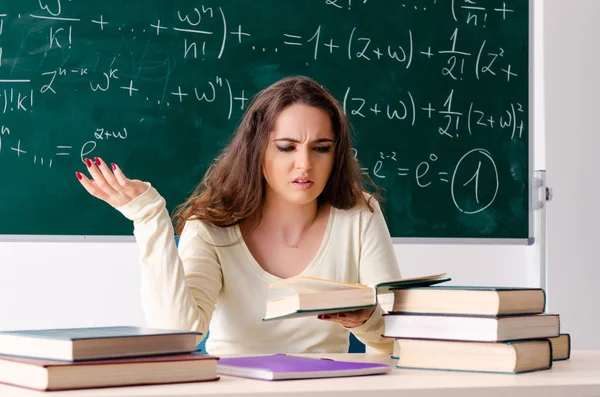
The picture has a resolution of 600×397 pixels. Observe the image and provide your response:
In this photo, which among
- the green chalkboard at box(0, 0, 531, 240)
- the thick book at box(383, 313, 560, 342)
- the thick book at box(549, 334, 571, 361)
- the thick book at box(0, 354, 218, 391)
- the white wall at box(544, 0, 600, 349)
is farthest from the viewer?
the white wall at box(544, 0, 600, 349)

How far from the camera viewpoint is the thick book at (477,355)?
3.56 ft

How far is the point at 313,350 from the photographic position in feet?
6.18

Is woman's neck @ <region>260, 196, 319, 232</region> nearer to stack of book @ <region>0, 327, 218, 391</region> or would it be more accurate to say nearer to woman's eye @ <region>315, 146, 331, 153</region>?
woman's eye @ <region>315, 146, 331, 153</region>

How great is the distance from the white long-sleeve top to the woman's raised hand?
191 mm

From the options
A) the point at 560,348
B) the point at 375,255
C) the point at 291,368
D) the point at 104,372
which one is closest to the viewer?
the point at 104,372

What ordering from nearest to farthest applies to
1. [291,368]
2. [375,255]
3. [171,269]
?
[291,368]
[171,269]
[375,255]

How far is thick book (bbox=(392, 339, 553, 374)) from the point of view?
108 centimetres

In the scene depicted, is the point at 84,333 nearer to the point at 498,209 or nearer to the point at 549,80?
the point at 498,209

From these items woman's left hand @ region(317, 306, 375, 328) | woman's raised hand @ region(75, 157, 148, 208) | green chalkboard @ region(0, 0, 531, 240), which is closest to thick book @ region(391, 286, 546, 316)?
woman's left hand @ region(317, 306, 375, 328)

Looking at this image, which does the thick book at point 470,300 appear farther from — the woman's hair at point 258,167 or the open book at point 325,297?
the woman's hair at point 258,167

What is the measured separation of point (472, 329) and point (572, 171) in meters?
2.45

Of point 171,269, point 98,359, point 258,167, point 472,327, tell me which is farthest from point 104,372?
point 258,167

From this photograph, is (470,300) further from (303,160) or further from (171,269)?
(303,160)

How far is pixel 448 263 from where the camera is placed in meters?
3.26
